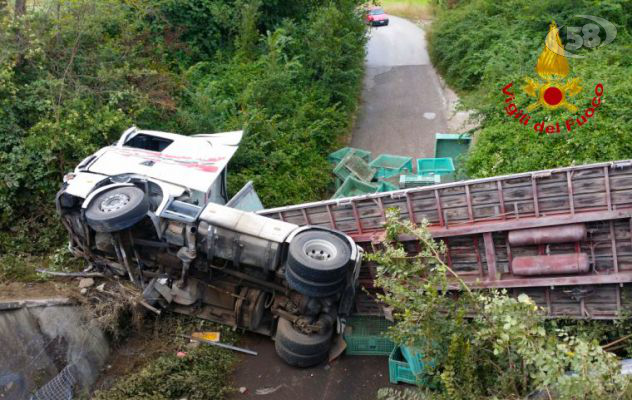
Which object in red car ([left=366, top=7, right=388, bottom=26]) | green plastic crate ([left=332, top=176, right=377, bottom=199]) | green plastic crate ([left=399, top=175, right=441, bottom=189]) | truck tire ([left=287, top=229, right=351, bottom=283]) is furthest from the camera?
red car ([left=366, top=7, right=388, bottom=26])

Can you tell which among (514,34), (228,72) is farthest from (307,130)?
(514,34)

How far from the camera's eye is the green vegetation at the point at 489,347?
404 centimetres

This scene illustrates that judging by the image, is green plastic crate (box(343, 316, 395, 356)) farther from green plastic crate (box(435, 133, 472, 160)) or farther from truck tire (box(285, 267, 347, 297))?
green plastic crate (box(435, 133, 472, 160))

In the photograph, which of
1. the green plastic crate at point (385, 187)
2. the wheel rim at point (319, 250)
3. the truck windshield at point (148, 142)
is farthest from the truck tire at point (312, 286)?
the green plastic crate at point (385, 187)

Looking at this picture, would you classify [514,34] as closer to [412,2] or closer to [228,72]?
[228,72]

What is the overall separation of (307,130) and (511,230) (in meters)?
5.84

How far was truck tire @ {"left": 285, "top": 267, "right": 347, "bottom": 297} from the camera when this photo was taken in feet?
19.7

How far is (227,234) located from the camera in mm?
6418

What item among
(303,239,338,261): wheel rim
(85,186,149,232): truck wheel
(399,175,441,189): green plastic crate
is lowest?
(399,175,441,189): green plastic crate

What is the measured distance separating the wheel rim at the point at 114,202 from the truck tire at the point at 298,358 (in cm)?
259

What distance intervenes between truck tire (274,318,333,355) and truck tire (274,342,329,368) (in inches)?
2.0

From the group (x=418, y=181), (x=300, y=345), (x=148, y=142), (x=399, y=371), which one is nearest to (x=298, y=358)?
(x=300, y=345)

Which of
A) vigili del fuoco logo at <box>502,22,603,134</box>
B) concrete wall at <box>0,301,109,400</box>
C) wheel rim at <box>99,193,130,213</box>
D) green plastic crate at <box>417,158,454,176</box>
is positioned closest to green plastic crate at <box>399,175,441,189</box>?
green plastic crate at <box>417,158,454,176</box>

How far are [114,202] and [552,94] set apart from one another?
8076mm
